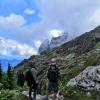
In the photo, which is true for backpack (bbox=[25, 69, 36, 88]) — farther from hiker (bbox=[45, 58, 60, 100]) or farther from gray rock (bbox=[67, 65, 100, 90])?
gray rock (bbox=[67, 65, 100, 90])

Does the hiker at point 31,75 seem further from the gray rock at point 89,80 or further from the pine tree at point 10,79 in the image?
the pine tree at point 10,79

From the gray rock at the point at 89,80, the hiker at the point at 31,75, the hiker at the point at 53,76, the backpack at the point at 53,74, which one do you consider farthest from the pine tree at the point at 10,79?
the hiker at the point at 31,75

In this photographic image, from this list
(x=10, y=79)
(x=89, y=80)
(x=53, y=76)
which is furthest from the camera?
(x=10, y=79)

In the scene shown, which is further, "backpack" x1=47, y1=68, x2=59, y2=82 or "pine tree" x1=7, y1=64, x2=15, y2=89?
"pine tree" x1=7, y1=64, x2=15, y2=89

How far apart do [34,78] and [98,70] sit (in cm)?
1617

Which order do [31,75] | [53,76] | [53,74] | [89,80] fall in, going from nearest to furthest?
[31,75]
[53,74]
[53,76]
[89,80]

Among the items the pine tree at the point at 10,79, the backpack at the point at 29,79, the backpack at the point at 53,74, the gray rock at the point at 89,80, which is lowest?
the backpack at the point at 29,79

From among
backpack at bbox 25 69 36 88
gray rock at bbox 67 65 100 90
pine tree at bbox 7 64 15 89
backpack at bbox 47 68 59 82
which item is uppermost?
pine tree at bbox 7 64 15 89

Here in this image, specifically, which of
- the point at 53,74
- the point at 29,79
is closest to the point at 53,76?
the point at 53,74

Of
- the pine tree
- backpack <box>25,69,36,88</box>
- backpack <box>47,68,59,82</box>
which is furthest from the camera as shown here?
the pine tree

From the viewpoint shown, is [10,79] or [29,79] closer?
[29,79]

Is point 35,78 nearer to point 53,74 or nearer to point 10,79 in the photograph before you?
point 53,74

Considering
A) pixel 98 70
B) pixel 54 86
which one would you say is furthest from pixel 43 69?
pixel 54 86

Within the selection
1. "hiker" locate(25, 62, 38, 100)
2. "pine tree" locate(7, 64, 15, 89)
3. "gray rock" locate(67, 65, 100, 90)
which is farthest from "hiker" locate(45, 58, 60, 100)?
"pine tree" locate(7, 64, 15, 89)
